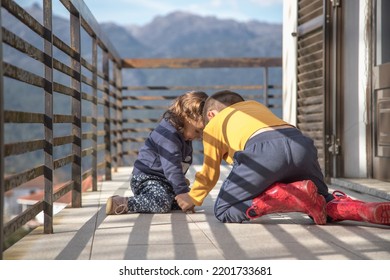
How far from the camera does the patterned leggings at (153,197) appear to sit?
2.94 m

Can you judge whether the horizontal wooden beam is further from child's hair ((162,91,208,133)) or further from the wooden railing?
child's hair ((162,91,208,133))

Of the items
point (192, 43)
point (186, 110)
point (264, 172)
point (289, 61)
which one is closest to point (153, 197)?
point (186, 110)

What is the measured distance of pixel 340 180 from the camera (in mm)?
4250

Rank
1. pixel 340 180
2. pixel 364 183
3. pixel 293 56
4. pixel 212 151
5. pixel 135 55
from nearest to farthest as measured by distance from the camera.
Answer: pixel 212 151, pixel 364 183, pixel 340 180, pixel 293 56, pixel 135 55

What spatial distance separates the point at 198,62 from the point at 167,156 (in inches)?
178

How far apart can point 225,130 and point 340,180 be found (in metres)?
1.82

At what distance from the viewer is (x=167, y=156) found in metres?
2.96

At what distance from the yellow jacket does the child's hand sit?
0.49 ft

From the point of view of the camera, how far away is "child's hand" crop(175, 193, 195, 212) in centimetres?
284

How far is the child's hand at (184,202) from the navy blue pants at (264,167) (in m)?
0.25

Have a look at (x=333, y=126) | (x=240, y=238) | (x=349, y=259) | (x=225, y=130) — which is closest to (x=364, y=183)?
(x=333, y=126)

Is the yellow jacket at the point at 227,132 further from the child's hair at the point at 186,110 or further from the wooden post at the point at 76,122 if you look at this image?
the wooden post at the point at 76,122

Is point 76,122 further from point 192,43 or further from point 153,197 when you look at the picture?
point 192,43

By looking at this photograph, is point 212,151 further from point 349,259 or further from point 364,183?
point 364,183
